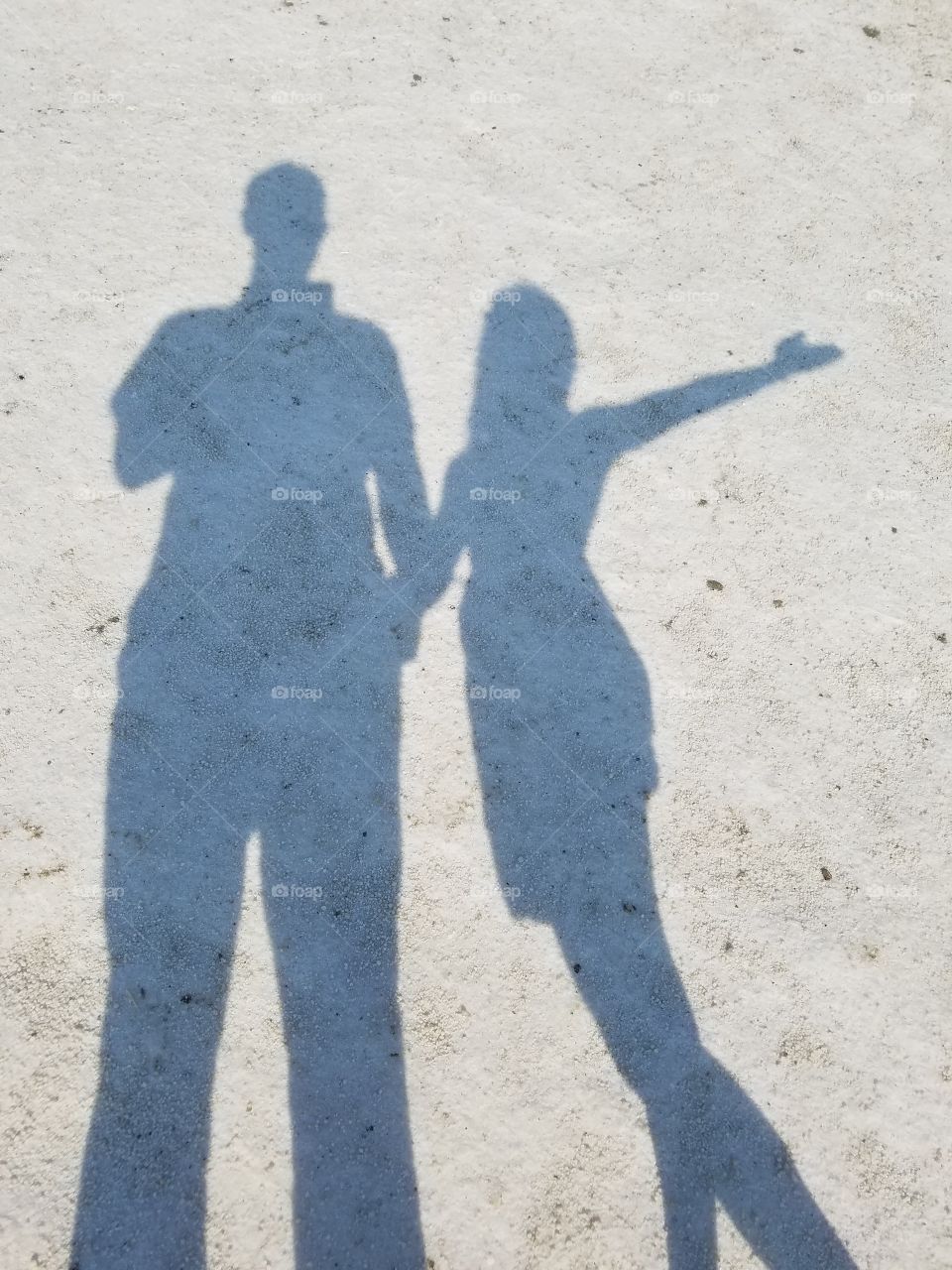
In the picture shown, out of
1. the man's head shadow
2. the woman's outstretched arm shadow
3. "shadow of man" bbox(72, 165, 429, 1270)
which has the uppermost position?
the man's head shadow

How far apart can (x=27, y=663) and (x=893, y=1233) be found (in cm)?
574

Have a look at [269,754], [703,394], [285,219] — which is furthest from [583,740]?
[285,219]

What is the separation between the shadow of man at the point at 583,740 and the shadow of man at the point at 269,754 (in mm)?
606

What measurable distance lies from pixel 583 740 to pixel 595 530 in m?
1.55

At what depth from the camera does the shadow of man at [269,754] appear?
417 cm

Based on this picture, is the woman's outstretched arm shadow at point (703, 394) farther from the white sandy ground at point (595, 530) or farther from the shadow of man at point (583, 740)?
the white sandy ground at point (595, 530)

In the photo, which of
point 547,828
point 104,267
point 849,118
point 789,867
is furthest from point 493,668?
point 849,118

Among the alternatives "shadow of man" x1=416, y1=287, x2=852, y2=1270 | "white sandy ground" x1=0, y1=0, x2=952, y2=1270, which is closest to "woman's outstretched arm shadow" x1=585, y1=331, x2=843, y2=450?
"shadow of man" x1=416, y1=287, x2=852, y2=1270

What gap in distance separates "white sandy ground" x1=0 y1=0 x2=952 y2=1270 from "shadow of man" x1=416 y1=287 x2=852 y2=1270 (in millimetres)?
119

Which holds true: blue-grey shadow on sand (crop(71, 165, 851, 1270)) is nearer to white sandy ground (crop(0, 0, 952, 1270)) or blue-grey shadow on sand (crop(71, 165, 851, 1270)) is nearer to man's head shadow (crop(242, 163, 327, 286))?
man's head shadow (crop(242, 163, 327, 286))

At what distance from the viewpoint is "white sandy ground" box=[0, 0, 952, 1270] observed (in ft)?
14.1

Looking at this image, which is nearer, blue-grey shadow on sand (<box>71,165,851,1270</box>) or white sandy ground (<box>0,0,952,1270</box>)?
blue-grey shadow on sand (<box>71,165,851,1270</box>)

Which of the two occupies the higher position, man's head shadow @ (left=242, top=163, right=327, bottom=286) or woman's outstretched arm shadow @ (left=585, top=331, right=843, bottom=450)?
man's head shadow @ (left=242, top=163, right=327, bottom=286)

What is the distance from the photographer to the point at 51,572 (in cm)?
552
